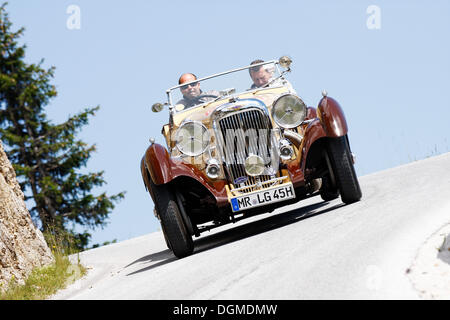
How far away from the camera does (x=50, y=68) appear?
24.6m

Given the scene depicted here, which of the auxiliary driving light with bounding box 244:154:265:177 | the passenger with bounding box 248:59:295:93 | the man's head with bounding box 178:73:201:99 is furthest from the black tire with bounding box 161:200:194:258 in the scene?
the passenger with bounding box 248:59:295:93

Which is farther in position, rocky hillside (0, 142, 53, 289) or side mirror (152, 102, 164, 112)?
side mirror (152, 102, 164, 112)

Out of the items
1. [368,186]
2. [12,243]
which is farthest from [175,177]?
[368,186]

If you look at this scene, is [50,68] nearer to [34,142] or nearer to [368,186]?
[34,142]

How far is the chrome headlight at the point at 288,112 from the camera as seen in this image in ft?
28.9

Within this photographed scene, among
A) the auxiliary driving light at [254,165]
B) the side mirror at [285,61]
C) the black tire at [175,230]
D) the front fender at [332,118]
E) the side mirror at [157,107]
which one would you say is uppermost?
the side mirror at [285,61]

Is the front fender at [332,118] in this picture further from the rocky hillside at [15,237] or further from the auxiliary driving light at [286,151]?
the rocky hillside at [15,237]

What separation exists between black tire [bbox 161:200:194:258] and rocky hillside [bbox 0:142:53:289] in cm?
200

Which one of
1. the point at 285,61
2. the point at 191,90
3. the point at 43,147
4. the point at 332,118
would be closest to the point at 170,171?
the point at 332,118

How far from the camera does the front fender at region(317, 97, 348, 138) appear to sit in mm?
8648

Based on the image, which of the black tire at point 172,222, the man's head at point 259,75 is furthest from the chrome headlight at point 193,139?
the man's head at point 259,75

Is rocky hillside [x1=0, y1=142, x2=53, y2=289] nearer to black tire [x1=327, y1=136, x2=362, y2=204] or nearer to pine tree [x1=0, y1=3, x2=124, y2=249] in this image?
black tire [x1=327, y1=136, x2=362, y2=204]

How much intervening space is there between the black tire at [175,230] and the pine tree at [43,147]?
15269 mm
